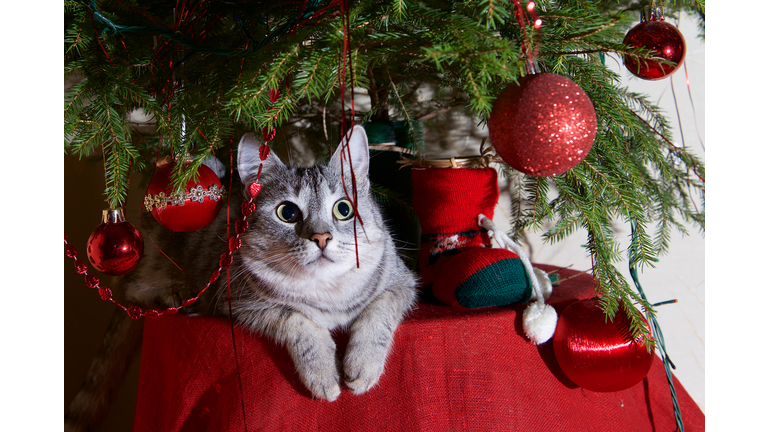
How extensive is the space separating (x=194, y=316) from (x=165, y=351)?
91mm

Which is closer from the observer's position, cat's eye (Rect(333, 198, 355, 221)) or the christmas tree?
the christmas tree

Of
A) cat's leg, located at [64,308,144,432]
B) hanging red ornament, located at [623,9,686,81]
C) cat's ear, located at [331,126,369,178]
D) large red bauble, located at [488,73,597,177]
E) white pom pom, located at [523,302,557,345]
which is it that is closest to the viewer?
large red bauble, located at [488,73,597,177]

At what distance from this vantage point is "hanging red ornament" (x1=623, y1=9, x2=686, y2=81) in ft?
1.86

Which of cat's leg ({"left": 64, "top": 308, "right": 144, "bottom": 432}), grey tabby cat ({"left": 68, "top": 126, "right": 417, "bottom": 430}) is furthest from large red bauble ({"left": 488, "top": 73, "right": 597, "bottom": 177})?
cat's leg ({"left": 64, "top": 308, "right": 144, "bottom": 432})

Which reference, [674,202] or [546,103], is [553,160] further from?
[674,202]

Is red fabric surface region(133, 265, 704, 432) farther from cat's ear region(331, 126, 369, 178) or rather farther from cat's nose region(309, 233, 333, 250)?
cat's ear region(331, 126, 369, 178)

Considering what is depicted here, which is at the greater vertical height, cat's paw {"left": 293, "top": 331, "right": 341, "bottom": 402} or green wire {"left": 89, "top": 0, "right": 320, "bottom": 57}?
green wire {"left": 89, "top": 0, "right": 320, "bottom": 57}

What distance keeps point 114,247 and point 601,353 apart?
737 mm

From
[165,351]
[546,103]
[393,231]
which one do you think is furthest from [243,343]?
[546,103]

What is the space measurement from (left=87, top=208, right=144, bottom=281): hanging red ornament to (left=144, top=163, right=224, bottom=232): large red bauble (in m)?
0.05

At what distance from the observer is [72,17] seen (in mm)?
604

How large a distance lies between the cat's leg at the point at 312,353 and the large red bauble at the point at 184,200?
8.5 inches

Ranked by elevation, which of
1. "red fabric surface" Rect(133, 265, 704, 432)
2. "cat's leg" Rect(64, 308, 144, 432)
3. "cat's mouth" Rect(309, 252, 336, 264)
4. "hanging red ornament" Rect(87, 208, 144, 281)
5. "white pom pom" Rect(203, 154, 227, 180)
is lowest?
"cat's leg" Rect(64, 308, 144, 432)

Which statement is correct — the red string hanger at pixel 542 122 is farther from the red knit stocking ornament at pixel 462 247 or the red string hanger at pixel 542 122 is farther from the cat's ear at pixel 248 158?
the cat's ear at pixel 248 158
